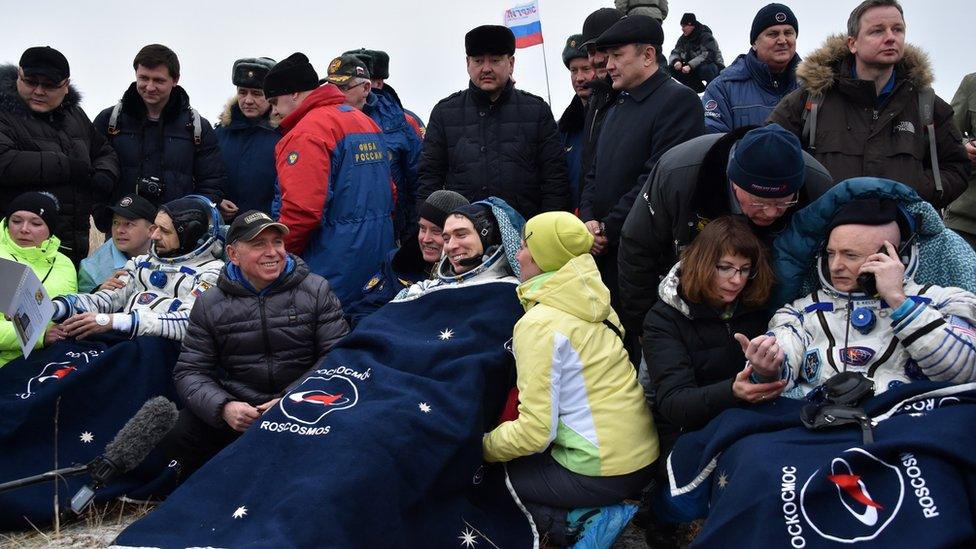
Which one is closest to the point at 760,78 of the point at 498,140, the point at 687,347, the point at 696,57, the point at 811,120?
the point at 811,120

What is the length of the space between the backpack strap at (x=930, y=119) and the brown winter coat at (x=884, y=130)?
0.02m

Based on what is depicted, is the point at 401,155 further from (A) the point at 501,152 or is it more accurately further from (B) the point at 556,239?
(B) the point at 556,239

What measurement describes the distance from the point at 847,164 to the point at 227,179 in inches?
152

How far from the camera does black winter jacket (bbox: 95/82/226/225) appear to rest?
20.1 ft

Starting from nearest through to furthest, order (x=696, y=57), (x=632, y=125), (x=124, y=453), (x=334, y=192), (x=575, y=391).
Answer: (x=575, y=391), (x=124, y=453), (x=632, y=125), (x=334, y=192), (x=696, y=57)

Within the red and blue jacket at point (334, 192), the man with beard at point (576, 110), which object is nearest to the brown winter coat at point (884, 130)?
the man with beard at point (576, 110)

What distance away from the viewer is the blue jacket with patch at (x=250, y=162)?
6.45m

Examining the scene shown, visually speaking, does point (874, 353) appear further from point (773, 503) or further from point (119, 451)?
point (119, 451)

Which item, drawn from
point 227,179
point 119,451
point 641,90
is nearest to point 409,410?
point 119,451

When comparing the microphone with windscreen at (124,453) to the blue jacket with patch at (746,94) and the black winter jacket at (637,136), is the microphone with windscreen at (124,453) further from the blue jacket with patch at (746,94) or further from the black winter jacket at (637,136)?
the blue jacket with patch at (746,94)

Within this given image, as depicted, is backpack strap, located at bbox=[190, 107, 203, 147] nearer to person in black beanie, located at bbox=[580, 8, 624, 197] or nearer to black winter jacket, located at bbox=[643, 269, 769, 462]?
person in black beanie, located at bbox=[580, 8, 624, 197]

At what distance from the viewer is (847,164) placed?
15.3 ft

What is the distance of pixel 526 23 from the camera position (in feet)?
31.5

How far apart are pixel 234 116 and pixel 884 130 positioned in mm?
4194
